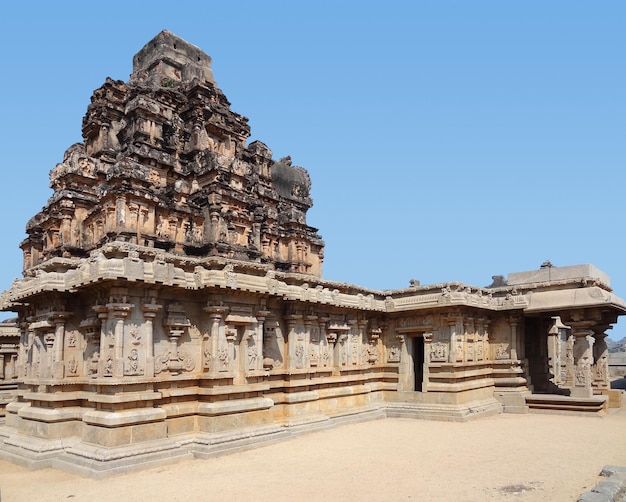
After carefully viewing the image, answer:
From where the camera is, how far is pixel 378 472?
10781 mm

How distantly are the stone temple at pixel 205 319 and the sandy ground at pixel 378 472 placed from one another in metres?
0.72

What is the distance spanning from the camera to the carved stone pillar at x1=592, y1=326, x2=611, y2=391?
2005cm

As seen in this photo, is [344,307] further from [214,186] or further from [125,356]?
[125,356]

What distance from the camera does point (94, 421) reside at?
11445mm

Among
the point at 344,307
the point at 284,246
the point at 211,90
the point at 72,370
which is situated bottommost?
the point at 72,370

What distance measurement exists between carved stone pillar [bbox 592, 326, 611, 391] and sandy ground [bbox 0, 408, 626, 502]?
532 centimetres

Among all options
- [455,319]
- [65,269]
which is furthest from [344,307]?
[65,269]

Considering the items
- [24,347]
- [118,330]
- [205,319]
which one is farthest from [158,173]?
[118,330]

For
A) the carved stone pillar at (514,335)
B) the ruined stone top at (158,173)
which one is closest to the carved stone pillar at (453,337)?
the carved stone pillar at (514,335)

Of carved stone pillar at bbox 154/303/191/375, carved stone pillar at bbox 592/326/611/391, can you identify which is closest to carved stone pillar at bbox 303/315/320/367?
carved stone pillar at bbox 154/303/191/375

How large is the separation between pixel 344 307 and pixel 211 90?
430 inches

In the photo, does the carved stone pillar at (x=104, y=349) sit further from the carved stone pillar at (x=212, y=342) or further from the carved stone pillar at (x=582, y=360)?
the carved stone pillar at (x=582, y=360)

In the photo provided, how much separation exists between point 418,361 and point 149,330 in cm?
1222

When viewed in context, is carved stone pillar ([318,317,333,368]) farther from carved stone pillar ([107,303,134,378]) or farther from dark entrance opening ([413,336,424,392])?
carved stone pillar ([107,303,134,378])
